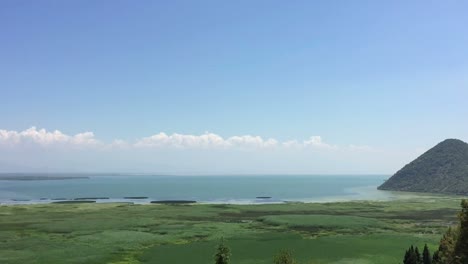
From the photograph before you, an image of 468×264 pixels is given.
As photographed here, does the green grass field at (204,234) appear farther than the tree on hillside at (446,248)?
Yes

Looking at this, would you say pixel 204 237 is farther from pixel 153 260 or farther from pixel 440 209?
pixel 440 209

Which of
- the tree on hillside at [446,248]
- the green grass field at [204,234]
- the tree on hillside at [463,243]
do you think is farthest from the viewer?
the green grass field at [204,234]

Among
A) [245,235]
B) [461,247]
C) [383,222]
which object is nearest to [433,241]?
[383,222]

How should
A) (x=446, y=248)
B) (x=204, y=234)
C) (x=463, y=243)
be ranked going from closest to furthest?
(x=463, y=243), (x=446, y=248), (x=204, y=234)

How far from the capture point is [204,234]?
97.6 metres

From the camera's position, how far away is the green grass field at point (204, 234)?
75.1 meters

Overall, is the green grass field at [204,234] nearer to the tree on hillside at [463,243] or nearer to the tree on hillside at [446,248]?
the tree on hillside at [446,248]

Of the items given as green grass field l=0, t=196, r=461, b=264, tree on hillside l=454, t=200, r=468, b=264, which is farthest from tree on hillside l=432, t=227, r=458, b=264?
green grass field l=0, t=196, r=461, b=264

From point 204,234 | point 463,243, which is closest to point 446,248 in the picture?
point 463,243

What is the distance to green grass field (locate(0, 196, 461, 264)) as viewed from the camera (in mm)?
75125

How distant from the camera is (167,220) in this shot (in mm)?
123875

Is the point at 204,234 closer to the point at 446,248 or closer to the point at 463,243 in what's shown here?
the point at 446,248

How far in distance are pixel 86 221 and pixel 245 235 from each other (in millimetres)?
47921

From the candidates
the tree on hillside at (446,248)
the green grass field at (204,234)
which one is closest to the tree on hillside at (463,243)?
the tree on hillside at (446,248)
